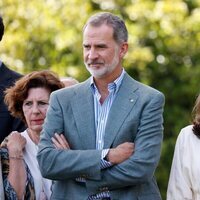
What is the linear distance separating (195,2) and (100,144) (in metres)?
14.3

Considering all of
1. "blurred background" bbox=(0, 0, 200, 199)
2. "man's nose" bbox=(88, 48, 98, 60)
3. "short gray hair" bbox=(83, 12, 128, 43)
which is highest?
"short gray hair" bbox=(83, 12, 128, 43)

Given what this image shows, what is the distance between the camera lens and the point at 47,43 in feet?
65.5

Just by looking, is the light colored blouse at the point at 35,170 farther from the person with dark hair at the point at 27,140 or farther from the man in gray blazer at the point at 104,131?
the man in gray blazer at the point at 104,131

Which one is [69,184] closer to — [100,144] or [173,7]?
[100,144]

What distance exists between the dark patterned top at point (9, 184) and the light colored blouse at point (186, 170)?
3.46ft

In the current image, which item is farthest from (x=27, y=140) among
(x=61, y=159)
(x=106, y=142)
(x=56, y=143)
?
(x=106, y=142)

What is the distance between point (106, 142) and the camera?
24.0ft

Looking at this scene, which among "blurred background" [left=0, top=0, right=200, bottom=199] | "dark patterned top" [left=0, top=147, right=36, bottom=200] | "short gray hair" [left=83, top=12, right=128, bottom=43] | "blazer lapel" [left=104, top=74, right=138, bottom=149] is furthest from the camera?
"blurred background" [left=0, top=0, right=200, bottom=199]

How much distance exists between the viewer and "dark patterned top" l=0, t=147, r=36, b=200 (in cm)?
778

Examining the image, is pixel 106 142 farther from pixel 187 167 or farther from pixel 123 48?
pixel 187 167

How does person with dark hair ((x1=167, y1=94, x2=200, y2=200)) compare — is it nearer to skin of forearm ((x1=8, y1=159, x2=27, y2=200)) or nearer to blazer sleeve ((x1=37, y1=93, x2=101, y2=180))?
blazer sleeve ((x1=37, y1=93, x2=101, y2=180))

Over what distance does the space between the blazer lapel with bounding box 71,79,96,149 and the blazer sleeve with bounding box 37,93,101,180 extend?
4.7 inches

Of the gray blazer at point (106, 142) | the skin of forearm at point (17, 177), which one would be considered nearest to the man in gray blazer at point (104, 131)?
the gray blazer at point (106, 142)

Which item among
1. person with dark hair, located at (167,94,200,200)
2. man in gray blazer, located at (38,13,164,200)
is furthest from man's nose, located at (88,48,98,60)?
person with dark hair, located at (167,94,200,200)
